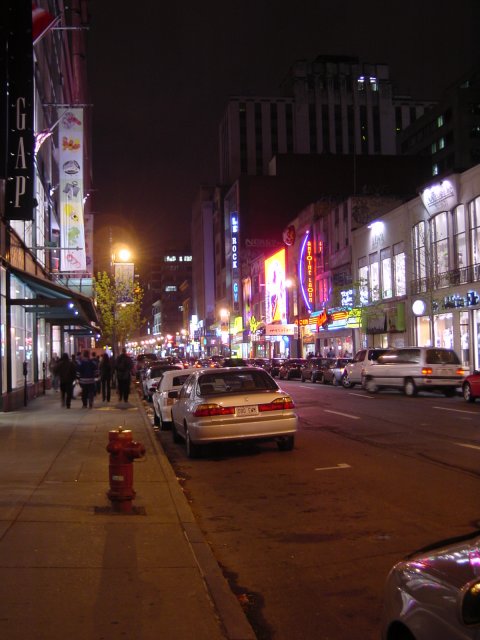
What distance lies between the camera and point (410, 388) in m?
26.0

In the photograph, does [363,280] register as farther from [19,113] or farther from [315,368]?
[19,113]

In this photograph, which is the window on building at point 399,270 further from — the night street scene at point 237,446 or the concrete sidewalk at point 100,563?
the concrete sidewalk at point 100,563

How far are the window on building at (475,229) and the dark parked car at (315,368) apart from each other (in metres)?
9.56

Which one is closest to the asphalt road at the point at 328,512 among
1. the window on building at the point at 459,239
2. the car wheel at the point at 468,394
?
the car wheel at the point at 468,394

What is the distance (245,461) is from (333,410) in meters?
8.85

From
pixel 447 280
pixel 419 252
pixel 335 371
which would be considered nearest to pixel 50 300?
pixel 335 371

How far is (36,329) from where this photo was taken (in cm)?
2816

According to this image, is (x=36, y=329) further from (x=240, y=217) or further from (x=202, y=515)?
(x=240, y=217)

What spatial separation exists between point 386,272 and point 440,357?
62.1 feet

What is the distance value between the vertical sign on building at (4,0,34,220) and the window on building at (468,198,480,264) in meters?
22.4

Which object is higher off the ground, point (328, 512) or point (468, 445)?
point (468, 445)

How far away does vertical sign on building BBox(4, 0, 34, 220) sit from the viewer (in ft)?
57.5

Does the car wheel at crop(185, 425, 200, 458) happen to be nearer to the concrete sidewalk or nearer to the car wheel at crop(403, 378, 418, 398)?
the concrete sidewalk

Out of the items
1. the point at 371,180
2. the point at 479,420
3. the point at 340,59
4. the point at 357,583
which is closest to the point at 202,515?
the point at 357,583
